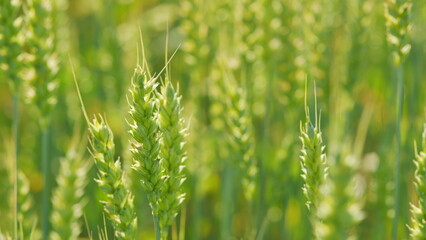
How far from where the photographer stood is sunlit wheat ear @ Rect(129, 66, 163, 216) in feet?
4.33

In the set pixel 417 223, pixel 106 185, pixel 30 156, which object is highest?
pixel 106 185

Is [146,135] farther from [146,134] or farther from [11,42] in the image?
[11,42]

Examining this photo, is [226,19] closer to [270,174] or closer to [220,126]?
[220,126]

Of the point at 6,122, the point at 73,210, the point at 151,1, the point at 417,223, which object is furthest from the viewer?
the point at 151,1

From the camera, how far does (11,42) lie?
5.67 ft

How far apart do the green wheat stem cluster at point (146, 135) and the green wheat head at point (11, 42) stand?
546 millimetres

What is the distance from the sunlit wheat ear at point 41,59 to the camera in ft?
6.01

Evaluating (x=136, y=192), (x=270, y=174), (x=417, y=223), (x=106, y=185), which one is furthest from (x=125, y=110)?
(x=417, y=223)

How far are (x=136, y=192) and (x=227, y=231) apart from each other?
380mm

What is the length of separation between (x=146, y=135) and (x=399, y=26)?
71cm

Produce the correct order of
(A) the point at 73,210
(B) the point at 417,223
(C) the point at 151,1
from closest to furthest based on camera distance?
(B) the point at 417,223 < (A) the point at 73,210 < (C) the point at 151,1

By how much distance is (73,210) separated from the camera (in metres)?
1.91

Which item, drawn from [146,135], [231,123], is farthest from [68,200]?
[146,135]

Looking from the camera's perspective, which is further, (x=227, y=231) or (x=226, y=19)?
(x=226, y=19)
